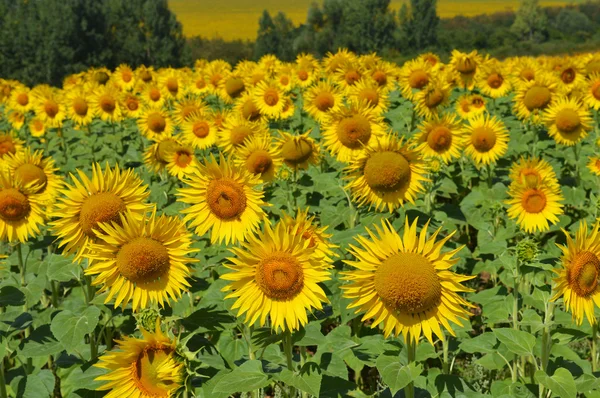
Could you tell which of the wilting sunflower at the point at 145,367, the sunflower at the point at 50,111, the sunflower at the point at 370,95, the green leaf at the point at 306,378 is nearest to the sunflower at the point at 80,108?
the sunflower at the point at 50,111

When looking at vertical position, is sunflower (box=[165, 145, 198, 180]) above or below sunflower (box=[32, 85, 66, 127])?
above

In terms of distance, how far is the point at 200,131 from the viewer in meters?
7.55

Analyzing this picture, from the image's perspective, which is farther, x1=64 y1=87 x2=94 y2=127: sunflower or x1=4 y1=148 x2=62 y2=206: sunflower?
x1=64 y1=87 x2=94 y2=127: sunflower

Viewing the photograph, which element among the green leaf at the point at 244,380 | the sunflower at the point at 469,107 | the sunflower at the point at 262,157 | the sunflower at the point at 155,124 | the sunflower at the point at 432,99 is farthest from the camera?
the sunflower at the point at 469,107

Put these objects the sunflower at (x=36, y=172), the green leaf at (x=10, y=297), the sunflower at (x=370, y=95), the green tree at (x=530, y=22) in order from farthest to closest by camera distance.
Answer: the green tree at (x=530, y=22) → the sunflower at (x=370, y=95) → the sunflower at (x=36, y=172) → the green leaf at (x=10, y=297)

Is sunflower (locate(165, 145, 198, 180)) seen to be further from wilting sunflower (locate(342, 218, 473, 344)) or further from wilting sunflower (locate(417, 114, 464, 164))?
wilting sunflower (locate(342, 218, 473, 344))

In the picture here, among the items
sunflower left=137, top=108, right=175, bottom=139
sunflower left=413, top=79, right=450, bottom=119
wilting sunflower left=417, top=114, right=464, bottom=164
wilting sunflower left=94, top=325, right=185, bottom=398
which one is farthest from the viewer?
sunflower left=137, top=108, right=175, bottom=139

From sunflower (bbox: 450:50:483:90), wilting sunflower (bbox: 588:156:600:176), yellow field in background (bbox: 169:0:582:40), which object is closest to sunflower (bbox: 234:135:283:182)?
wilting sunflower (bbox: 588:156:600:176)

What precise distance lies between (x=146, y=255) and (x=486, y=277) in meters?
5.25

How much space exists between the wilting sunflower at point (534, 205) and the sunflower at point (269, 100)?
406cm

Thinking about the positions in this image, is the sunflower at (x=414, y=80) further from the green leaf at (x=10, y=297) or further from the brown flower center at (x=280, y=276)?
the green leaf at (x=10, y=297)

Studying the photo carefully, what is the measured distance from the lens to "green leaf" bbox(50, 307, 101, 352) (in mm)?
3156

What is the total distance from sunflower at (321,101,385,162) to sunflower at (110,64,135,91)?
8225 mm

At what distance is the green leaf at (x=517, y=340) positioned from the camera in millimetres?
3340
